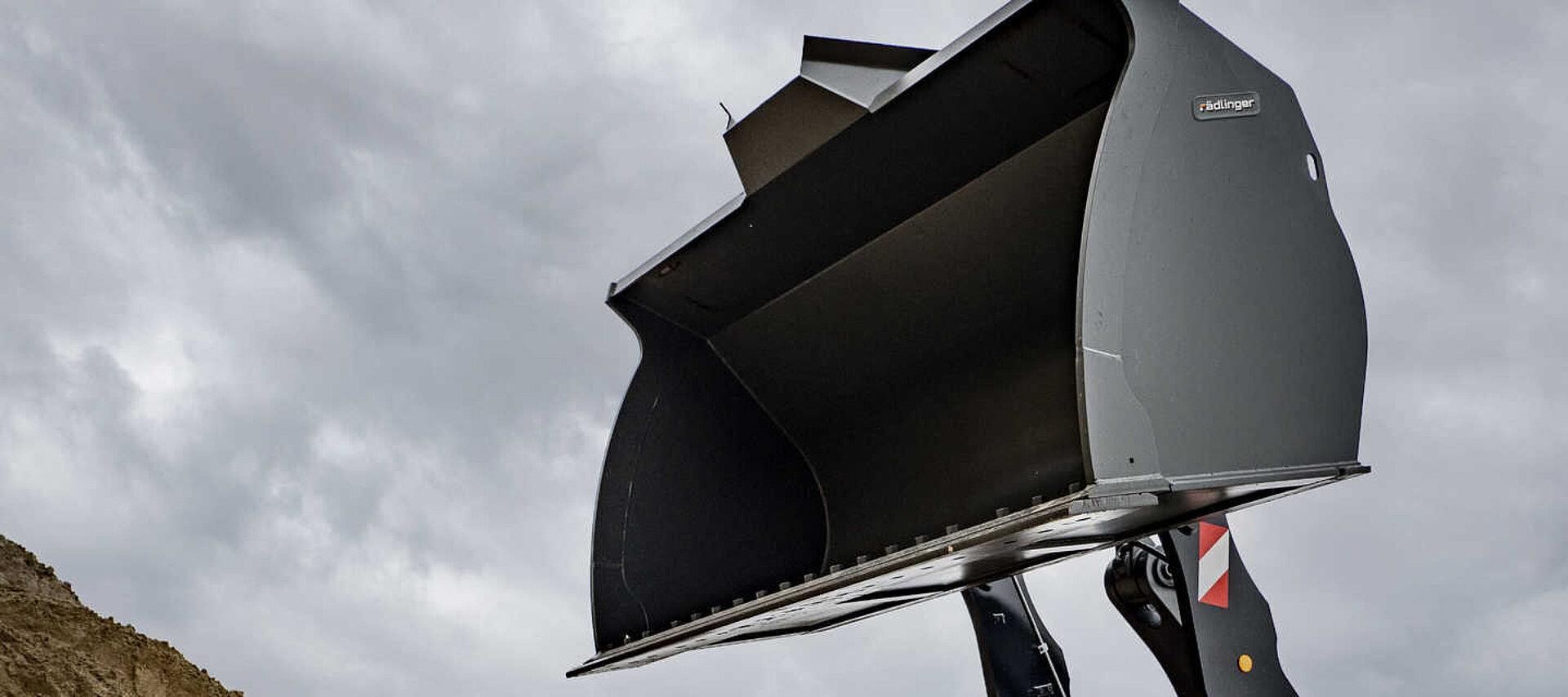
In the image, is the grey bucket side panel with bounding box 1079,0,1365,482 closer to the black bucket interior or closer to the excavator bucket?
the excavator bucket

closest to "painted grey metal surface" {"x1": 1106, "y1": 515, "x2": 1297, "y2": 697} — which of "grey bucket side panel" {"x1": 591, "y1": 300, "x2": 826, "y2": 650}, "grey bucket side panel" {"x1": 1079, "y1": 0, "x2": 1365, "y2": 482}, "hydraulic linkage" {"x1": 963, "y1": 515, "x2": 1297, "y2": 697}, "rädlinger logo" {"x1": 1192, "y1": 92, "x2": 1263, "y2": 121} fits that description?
"hydraulic linkage" {"x1": 963, "y1": 515, "x2": 1297, "y2": 697}

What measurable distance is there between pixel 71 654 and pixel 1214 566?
3.39m

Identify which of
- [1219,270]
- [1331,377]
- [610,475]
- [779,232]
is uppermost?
[779,232]

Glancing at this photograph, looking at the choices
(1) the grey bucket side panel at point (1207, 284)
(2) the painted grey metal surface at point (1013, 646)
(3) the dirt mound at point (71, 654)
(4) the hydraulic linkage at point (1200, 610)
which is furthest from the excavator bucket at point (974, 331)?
(3) the dirt mound at point (71, 654)

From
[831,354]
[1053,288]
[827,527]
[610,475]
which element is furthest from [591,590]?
[1053,288]

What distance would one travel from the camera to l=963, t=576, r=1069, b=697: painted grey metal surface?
3.73 meters

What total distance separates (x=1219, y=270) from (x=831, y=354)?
1.37m

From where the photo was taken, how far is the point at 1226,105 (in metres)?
2.33

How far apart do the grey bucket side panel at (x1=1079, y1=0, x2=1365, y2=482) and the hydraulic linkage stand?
1.50ft

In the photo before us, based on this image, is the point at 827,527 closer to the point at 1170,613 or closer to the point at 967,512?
the point at 967,512

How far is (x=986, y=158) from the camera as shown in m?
2.97

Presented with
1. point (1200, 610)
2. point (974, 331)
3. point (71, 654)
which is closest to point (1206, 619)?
point (1200, 610)

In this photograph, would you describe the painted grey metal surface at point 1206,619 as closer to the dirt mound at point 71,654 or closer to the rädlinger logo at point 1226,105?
the rädlinger logo at point 1226,105

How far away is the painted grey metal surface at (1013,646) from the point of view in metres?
3.73
